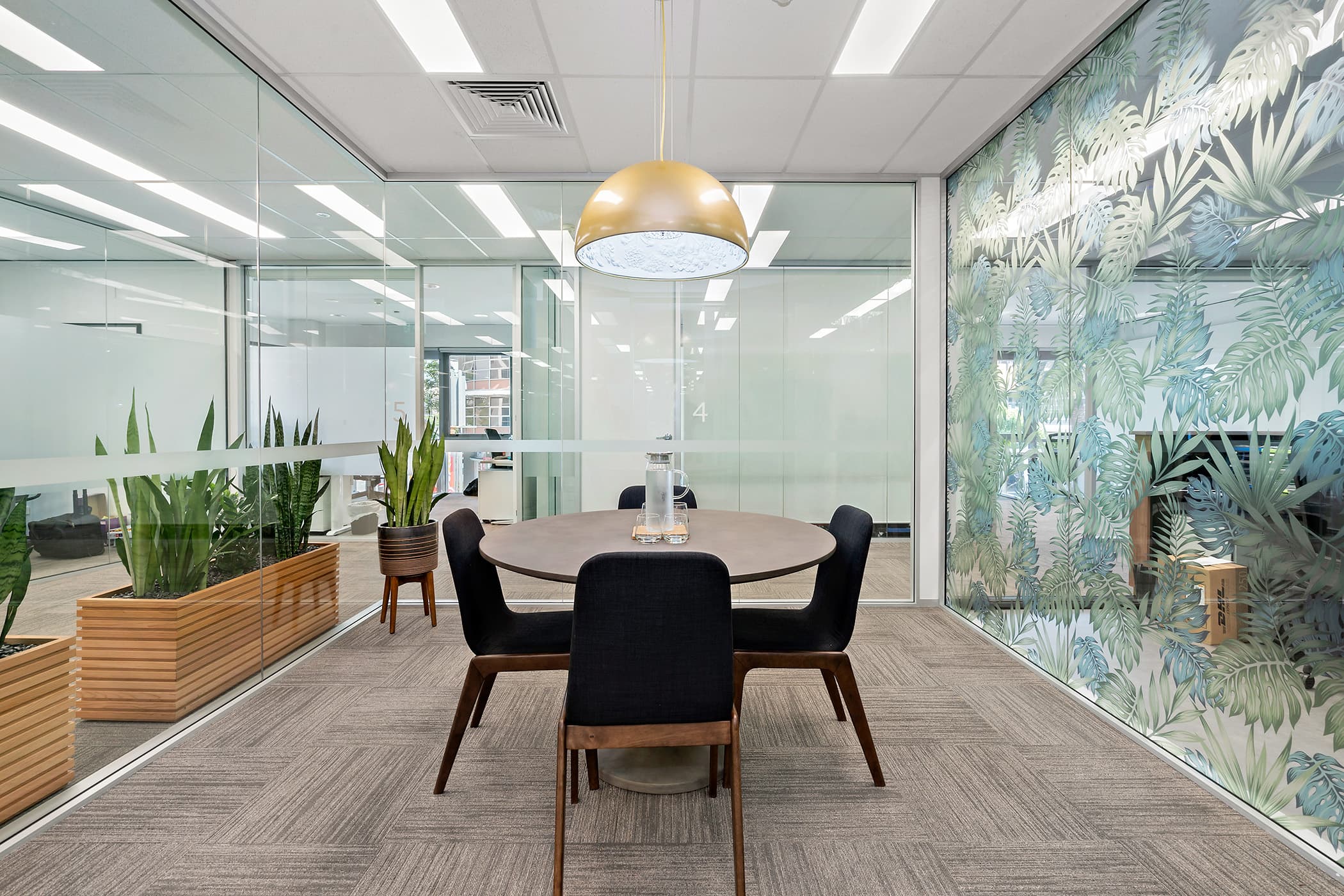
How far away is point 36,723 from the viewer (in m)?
1.96

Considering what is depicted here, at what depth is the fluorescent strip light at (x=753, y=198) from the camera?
14.4 ft

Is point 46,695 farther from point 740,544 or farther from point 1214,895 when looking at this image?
point 1214,895

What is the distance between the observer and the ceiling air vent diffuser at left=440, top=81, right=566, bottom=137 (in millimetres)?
3240

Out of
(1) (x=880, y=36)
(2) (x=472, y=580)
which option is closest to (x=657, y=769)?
(2) (x=472, y=580)

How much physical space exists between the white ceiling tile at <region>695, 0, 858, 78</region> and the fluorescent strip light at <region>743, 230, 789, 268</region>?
1.43 meters

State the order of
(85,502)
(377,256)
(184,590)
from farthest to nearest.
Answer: (377,256) < (184,590) < (85,502)

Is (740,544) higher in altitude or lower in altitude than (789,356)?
lower

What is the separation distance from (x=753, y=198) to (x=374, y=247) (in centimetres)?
264

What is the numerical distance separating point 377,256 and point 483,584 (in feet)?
9.59

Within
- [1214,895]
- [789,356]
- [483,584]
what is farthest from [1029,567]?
[483,584]

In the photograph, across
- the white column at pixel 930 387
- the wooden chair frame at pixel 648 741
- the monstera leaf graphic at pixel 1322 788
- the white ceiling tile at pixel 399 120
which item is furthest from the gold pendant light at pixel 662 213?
the white column at pixel 930 387

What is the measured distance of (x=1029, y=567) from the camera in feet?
10.9

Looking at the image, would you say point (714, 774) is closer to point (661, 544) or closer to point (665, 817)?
point (665, 817)

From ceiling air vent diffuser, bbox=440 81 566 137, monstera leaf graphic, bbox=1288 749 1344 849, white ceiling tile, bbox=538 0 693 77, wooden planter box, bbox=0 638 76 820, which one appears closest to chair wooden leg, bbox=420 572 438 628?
wooden planter box, bbox=0 638 76 820
